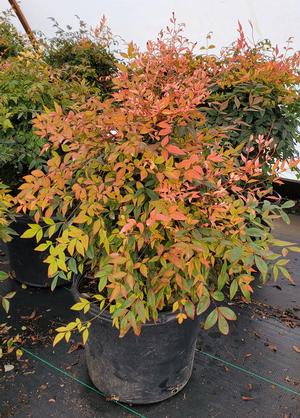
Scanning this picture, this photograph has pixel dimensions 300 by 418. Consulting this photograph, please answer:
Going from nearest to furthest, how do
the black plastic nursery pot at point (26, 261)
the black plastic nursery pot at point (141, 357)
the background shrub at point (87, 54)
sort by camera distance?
the black plastic nursery pot at point (141, 357) → the black plastic nursery pot at point (26, 261) → the background shrub at point (87, 54)

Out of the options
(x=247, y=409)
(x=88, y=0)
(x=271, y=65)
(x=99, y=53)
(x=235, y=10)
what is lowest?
(x=247, y=409)

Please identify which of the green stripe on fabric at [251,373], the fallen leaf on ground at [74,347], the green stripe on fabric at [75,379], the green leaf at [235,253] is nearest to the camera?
the green leaf at [235,253]

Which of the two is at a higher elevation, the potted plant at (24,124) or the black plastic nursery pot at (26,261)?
the potted plant at (24,124)

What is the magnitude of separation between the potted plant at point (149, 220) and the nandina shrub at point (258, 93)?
2.91ft

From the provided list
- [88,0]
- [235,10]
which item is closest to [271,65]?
[235,10]

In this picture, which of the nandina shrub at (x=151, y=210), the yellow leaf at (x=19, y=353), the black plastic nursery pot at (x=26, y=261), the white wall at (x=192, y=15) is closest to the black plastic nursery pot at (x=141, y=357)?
the nandina shrub at (x=151, y=210)

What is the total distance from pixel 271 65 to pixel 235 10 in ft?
4.09

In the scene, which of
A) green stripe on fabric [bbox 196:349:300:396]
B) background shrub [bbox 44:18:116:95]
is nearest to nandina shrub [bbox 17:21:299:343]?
green stripe on fabric [bbox 196:349:300:396]

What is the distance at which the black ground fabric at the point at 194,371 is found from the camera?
1.55 meters

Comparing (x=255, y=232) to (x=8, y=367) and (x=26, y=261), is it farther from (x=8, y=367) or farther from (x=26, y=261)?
(x=26, y=261)

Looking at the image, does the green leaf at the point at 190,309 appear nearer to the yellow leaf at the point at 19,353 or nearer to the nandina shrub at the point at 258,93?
the yellow leaf at the point at 19,353

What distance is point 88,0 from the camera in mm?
3918

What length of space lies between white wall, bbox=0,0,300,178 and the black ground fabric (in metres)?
2.19

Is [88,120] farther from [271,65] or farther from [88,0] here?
[88,0]
